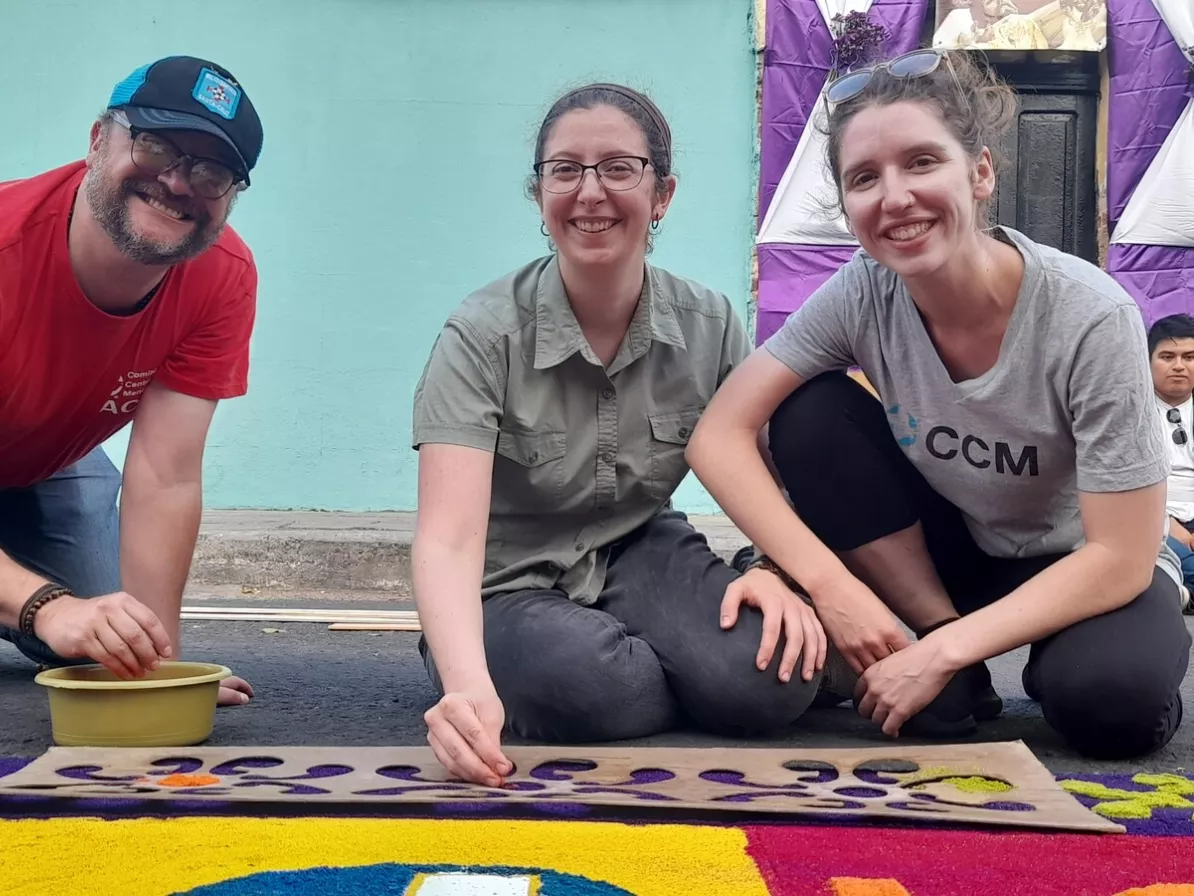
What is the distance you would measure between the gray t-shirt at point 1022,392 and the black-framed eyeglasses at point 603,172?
0.38 meters

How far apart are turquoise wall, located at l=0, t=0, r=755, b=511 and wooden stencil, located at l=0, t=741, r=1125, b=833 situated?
13.1 feet

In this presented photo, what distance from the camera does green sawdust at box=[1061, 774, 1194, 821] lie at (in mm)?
1493

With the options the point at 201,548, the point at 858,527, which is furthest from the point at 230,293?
the point at 201,548

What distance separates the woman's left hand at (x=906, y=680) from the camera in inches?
71.0

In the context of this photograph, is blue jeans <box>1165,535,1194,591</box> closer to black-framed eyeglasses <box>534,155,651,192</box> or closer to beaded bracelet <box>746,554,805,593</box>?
beaded bracelet <box>746,554,805,593</box>

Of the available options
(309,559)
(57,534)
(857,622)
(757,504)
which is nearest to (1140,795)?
(857,622)

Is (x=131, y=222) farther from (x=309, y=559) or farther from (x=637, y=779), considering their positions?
(x=309, y=559)

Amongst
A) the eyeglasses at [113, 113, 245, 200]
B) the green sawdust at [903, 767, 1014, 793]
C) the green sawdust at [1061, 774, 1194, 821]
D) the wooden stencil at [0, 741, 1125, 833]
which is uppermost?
the eyeglasses at [113, 113, 245, 200]


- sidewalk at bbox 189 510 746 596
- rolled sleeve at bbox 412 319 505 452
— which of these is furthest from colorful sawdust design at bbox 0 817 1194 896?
sidewalk at bbox 189 510 746 596

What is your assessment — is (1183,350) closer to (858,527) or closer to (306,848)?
(858,527)

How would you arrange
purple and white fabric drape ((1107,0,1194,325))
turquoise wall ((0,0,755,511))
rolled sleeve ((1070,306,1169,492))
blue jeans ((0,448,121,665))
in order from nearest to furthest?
rolled sleeve ((1070,306,1169,492))
blue jeans ((0,448,121,665))
purple and white fabric drape ((1107,0,1194,325))
turquoise wall ((0,0,755,511))

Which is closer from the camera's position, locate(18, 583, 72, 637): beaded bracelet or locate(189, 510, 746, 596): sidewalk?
locate(18, 583, 72, 637): beaded bracelet

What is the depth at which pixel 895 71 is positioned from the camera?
1.88 meters

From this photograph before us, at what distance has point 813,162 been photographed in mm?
5574
